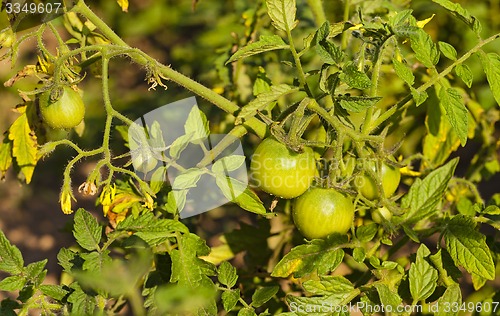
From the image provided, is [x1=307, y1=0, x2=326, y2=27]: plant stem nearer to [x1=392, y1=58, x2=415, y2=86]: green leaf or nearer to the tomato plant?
the tomato plant

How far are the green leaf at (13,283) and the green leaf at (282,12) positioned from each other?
62 centimetres

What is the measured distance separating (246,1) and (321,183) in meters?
1.28

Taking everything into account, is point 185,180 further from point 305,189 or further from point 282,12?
point 282,12

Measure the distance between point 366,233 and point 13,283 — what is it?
615mm

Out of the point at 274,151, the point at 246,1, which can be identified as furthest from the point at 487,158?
the point at 246,1

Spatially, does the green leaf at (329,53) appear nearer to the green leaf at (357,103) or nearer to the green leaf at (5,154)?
the green leaf at (357,103)

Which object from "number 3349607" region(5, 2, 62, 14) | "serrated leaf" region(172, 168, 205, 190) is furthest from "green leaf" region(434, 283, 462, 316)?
"number 3349607" region(5, 2, 62, 14)

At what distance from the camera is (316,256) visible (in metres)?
1.14

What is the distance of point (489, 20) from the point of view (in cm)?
237

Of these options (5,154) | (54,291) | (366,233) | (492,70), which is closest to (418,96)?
(492,70)

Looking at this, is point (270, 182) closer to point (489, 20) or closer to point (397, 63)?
point (397, 63)

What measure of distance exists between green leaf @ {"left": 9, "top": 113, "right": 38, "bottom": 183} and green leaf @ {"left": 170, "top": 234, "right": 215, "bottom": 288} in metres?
0.47

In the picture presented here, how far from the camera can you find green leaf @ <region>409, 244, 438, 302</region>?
1108 millimetres

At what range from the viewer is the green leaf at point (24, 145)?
144 centimetres
